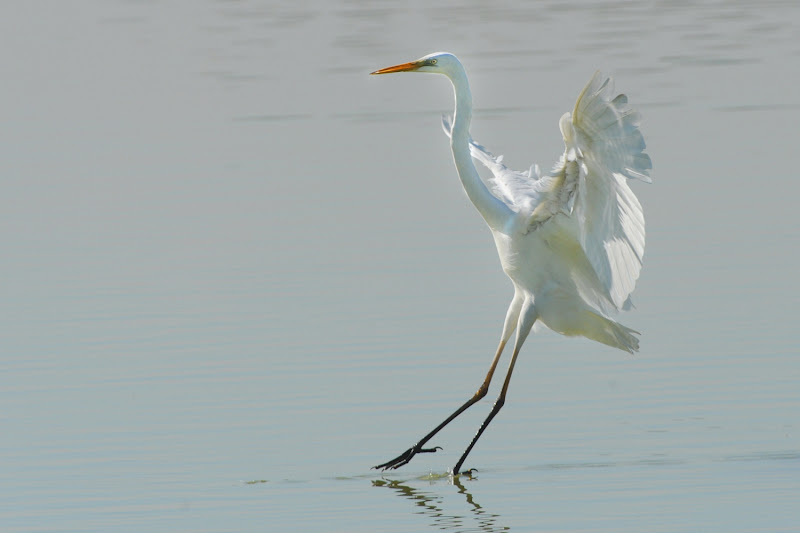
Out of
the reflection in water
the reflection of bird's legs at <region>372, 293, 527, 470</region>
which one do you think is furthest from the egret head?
the reflection in water

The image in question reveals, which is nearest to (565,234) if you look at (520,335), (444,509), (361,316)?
(520,335)

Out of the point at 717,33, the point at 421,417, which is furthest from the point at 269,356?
the point at 717,33

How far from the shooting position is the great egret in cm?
768

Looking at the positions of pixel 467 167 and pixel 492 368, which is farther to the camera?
pixel 492 368

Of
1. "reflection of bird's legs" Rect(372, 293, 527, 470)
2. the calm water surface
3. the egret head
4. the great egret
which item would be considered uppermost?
the egret head

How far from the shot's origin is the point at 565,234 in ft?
26.9

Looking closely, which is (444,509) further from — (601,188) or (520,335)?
(601,188)

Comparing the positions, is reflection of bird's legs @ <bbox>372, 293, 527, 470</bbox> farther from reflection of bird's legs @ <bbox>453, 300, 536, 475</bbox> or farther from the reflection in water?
the reflection in water

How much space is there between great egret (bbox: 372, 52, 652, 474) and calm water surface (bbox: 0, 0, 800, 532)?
0.51 metres

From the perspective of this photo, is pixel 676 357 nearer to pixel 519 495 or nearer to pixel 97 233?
pixel 519 495

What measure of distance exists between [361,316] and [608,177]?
9.39 feet

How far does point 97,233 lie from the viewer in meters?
12.5

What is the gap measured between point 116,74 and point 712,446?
44.9 ft

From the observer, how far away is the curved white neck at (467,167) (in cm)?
834
